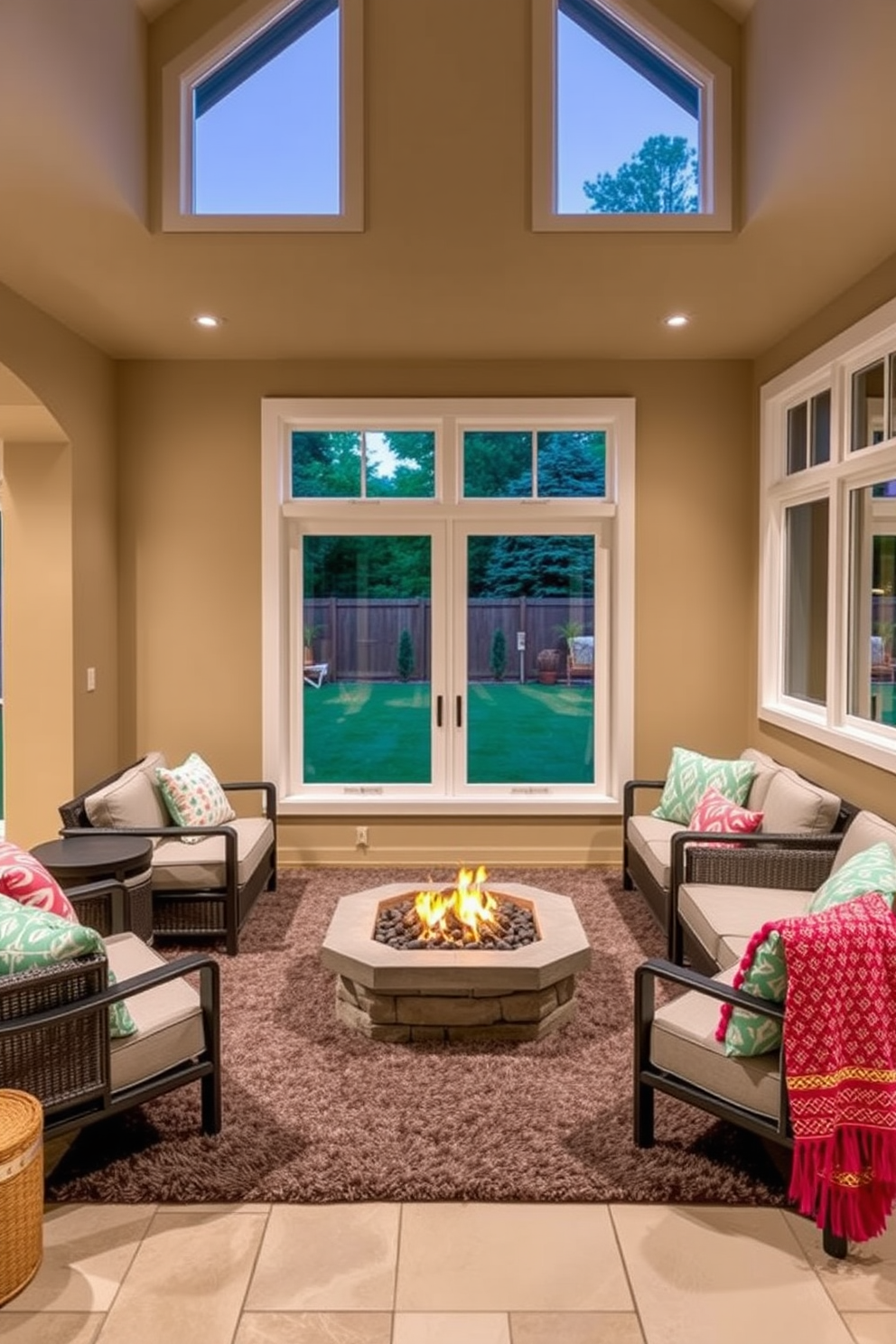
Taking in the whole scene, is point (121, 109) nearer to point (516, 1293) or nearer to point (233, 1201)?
point (233, 1201)

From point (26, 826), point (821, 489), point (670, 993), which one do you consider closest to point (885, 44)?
point (821, 489)

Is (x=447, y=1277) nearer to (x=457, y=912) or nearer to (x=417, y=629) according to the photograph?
(x=457, y=912)

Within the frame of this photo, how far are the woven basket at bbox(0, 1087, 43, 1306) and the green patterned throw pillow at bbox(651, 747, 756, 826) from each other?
339cm

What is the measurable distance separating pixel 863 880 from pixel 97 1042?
2.07m

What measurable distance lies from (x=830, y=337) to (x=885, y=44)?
2006 millimetres

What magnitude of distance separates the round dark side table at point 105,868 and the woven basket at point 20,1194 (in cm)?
140

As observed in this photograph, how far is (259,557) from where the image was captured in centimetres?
560

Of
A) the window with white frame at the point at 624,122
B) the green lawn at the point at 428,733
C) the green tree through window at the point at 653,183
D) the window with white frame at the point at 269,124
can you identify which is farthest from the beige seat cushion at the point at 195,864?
the green tree through window at the point at 653,183

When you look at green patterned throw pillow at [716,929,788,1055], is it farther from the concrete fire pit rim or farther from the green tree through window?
the green tree through window

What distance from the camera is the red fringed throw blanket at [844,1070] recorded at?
7.16 feet

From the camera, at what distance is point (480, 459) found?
5.69 metres

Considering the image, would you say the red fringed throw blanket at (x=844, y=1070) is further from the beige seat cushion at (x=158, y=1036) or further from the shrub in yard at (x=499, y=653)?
the shrub in yard at (x=499, y=653)

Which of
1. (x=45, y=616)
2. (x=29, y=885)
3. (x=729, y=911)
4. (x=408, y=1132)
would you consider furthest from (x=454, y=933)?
(x=45, y=616)

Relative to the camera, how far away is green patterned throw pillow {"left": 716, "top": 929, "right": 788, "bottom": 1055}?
7.56 feet
